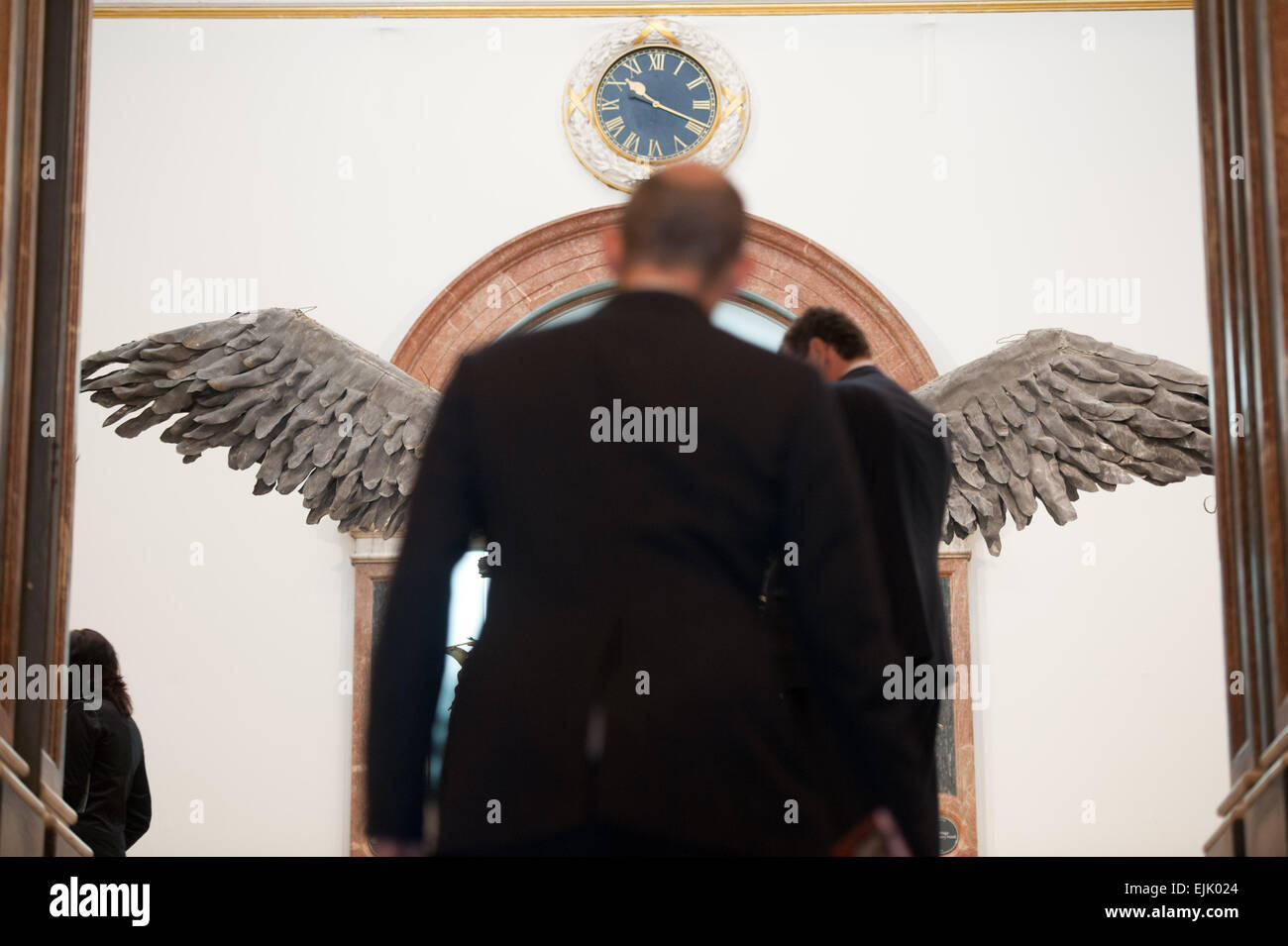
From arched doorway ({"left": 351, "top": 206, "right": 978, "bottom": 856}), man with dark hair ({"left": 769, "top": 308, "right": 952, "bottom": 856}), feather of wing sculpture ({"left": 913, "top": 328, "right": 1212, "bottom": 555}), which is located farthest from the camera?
arched doorway ({"left": 351, "top": 206, "right": 978, "bottom": 856})

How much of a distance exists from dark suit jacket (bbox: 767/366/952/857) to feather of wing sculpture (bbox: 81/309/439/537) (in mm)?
2232

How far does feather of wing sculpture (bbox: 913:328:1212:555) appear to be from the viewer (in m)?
4.57

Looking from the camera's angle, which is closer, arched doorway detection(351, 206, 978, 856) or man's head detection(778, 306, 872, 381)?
man's head detection(778, 306, 872, 381)

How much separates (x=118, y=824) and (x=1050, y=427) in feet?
9.71

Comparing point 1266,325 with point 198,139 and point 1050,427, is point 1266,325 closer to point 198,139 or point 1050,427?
point 1050,427

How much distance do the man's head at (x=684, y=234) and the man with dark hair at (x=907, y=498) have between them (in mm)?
873

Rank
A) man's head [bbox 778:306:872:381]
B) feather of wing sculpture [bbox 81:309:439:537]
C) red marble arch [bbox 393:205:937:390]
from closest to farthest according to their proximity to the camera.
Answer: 1. man's head [bbox 778:306:872:381]
2. feather of wing sculpture [bbox 81:309:439:537]
3. red marble arch [bbox 393:205:937:390]

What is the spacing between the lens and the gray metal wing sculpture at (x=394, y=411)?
4.59 meters
